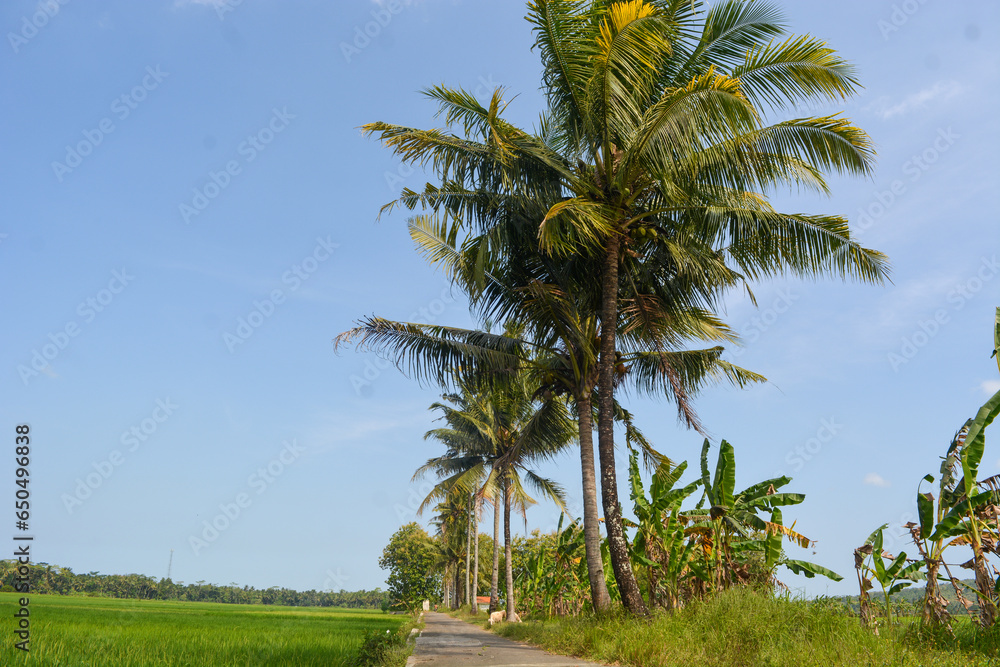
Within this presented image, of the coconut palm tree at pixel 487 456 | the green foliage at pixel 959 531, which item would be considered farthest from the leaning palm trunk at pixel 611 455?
the coconut palm tree at pixel 487 456

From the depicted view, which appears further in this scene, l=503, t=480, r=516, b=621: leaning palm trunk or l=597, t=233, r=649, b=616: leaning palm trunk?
l=503, t=480, r=516, b=621: leaning palm trunk

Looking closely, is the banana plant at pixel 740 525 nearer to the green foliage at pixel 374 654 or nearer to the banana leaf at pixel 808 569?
the banana leaf at pixel 808 569

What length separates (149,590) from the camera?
65125mm

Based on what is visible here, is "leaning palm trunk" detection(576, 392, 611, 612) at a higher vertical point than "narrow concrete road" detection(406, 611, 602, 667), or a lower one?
higher

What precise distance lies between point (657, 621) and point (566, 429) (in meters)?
6.16

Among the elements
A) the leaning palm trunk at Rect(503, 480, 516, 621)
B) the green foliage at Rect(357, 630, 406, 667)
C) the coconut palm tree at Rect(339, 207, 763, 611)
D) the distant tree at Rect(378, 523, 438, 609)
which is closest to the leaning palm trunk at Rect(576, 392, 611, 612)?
the coconut palm tree at Rect(339, 207, 763, 611)

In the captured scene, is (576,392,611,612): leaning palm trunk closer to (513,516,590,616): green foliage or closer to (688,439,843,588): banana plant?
(688,439,843,588): banana plant

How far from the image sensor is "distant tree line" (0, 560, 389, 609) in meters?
37.4

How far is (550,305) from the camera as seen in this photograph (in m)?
11.6

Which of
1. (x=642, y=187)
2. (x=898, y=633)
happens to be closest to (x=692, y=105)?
(x=642, y=187)

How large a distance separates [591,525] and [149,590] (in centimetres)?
6928

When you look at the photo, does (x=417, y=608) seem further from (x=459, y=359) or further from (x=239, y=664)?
(x=239, y=664)

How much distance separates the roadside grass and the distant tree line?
6.34 metres

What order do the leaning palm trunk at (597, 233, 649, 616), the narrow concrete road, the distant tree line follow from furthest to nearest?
the distant tree line → the leaning palm trunk at (597, 233, 649, 616) → the narrow concrete road
